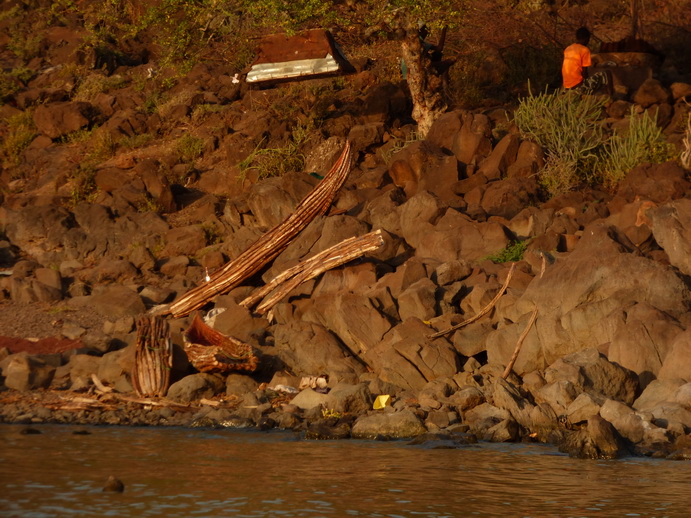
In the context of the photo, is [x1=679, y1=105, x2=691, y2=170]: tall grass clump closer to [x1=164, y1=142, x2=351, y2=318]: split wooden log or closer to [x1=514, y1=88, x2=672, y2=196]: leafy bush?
[x1=514, y1=88, x2=672, y2=196]: leafy bush

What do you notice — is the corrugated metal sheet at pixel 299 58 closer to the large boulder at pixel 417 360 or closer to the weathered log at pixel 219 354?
the weathered log at pixel 219 354

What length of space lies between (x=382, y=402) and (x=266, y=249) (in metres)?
4.98

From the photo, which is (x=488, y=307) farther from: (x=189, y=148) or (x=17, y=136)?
(x=17, y=136)

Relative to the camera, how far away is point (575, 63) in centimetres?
1850

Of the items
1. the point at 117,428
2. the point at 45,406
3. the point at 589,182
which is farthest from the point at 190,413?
the point at 589,182

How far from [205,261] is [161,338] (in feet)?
14.9

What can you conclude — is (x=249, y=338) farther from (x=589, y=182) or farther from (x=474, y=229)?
(x=589, y=182)

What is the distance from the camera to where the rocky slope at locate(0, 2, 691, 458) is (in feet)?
35.6

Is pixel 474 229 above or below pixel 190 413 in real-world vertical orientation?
above

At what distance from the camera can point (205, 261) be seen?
677 inches

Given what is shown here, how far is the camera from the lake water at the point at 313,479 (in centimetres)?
743

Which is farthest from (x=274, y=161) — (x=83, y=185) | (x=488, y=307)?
(x=488, y=307)

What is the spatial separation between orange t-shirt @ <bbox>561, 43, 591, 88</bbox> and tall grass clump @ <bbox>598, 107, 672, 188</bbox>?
142 centimetres

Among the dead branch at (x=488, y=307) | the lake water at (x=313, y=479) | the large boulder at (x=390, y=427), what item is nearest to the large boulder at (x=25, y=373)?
the lake water at (x=313, y=479)
